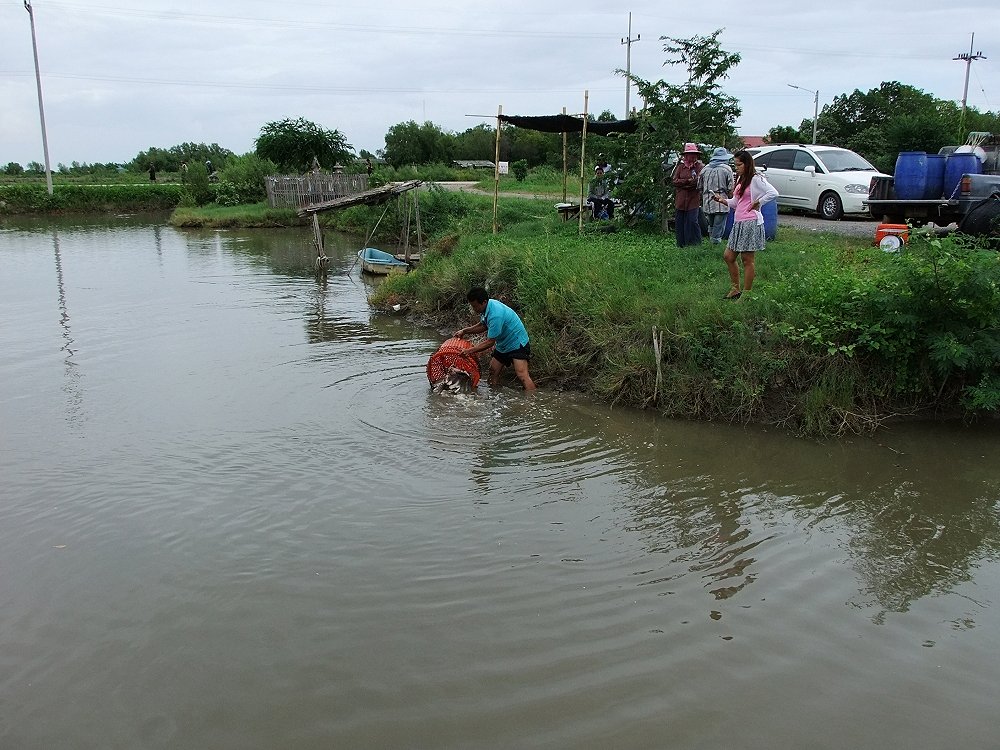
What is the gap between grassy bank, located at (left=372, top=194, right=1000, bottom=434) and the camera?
7.51m

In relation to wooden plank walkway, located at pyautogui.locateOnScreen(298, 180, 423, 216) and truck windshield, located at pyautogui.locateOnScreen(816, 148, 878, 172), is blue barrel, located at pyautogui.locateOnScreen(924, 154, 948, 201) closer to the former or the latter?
truck windshield, located at pyautogui.locateOnScreen(816, 148, 878, 172)

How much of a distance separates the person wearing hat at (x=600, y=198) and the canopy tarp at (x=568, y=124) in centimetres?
79

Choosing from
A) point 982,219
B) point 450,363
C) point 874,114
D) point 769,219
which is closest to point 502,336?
point 450,363

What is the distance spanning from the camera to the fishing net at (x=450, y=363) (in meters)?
9.24

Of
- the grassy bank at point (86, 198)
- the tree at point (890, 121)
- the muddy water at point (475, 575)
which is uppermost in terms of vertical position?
the tree at point (890, 121)

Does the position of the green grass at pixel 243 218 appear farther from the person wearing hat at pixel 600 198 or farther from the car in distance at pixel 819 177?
the car in distance at pixel 819 177

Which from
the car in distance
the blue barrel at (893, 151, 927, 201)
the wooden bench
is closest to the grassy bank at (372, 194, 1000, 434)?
the blue barrel at (893, 151, 927, 201)

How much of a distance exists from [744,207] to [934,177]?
242 inches

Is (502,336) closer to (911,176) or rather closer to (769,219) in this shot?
(769,219)

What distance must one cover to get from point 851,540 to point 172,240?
28168 mm

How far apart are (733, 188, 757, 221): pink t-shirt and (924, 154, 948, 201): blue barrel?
19.3 ft

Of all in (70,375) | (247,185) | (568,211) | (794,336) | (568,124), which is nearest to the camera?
(794,336)

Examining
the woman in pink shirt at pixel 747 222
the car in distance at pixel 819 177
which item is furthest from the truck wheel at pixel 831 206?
the woman in pink shirt at pixel 747 222

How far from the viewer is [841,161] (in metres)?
16.4
